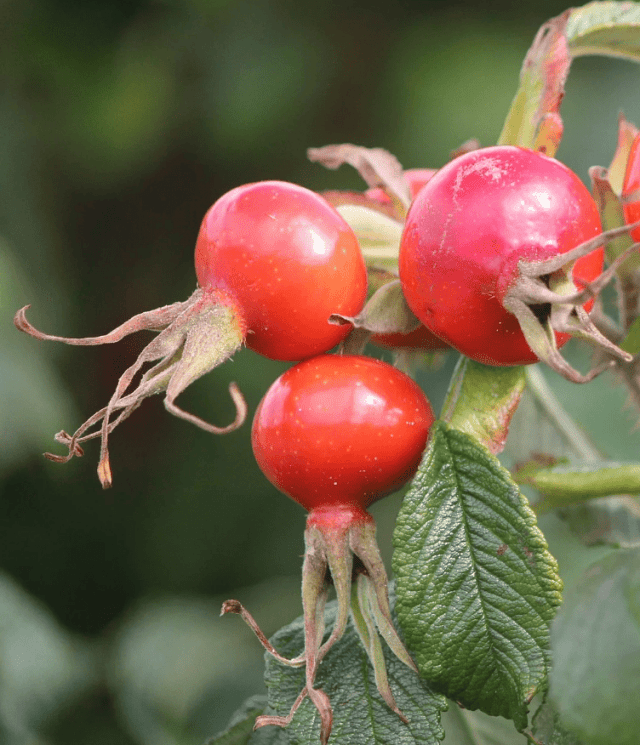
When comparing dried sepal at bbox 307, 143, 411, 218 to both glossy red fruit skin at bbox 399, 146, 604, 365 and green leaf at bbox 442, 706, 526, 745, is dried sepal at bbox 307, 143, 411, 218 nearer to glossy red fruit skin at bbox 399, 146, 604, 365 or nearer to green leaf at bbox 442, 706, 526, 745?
glossy red fruit skin at bbox 399, 146, 604, 365

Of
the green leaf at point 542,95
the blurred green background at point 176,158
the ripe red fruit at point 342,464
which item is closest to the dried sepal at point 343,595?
the ripe red fruit at point 342,464

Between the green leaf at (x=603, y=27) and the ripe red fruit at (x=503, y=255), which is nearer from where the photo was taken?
the ripe red fruit at (x=503, y=255)

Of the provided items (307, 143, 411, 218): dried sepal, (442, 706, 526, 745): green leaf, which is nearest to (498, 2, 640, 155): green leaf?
(307, 143, 411, 218): dried sepal

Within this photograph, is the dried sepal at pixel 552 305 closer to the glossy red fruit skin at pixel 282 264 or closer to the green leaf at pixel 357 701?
the glossy red fruit skin at pixel 282 264

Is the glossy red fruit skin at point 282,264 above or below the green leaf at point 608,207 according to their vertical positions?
below

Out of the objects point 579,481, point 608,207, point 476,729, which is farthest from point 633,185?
point 476,729
